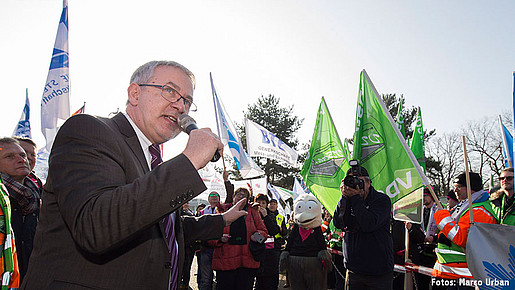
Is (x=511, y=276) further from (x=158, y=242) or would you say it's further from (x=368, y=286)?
(x=158, y=242)

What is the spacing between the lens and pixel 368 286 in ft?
14.4

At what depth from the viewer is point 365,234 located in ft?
15.0

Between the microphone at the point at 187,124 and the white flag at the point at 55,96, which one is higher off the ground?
the white flag at the point at 55,96

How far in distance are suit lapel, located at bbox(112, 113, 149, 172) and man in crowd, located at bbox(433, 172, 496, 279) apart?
393cm

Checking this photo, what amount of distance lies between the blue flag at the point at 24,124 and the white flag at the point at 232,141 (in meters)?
4.52

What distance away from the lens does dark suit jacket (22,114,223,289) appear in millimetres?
1166

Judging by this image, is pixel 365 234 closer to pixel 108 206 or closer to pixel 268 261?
pixel 268 261

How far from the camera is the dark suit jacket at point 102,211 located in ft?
3.83

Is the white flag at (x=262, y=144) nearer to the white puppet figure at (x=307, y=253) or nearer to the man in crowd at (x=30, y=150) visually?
the white puppet figure at (x=307, y=253)

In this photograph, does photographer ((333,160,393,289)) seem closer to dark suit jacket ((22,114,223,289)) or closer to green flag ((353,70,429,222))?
green flag ((353,70,429,222))

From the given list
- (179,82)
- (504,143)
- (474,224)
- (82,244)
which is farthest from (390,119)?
(504,143)

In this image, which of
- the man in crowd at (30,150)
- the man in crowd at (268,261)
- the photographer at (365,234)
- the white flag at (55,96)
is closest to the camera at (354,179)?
the photographer at (365,234)

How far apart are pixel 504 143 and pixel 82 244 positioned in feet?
33.6

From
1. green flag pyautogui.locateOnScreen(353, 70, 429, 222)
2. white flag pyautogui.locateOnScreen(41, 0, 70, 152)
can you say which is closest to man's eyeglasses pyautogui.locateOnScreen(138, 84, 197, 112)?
green flag pyautogui.locateOnScreen(353, 70, 429, 222)
